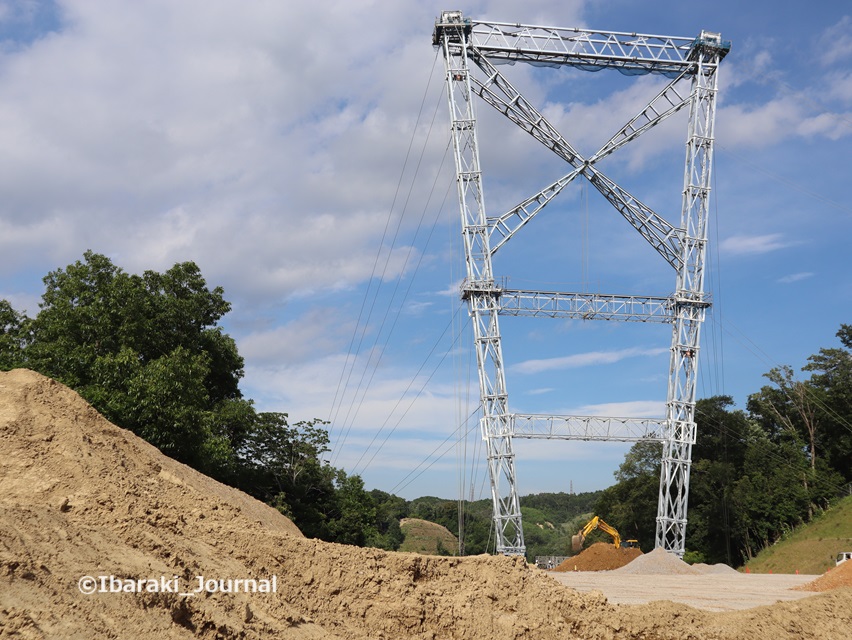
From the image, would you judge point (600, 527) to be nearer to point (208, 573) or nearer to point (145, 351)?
point (145, 351)

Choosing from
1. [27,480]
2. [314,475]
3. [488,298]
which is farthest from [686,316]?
[27,480]

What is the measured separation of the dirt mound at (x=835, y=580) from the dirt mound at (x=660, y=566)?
11.0 metres

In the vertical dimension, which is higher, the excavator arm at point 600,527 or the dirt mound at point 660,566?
the excavator arm at point 600,527

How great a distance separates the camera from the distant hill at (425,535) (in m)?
89.3

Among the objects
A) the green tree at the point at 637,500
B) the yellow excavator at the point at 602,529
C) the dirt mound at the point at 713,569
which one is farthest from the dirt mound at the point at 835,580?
the green tree at the point at 637,500

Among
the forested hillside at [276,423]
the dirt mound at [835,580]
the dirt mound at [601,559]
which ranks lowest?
the dirt mound at [601,559]

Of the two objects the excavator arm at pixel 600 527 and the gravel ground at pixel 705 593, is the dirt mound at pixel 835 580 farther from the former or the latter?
the excavator arm at pixel 600 527

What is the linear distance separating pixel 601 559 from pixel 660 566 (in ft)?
27.3

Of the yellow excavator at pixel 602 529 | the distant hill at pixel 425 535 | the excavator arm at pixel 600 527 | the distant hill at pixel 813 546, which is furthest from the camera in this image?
the distant hill at pixel 425 535

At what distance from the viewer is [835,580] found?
2242 cm

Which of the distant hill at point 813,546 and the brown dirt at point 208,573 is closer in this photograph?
the brown dirt at point 208,573

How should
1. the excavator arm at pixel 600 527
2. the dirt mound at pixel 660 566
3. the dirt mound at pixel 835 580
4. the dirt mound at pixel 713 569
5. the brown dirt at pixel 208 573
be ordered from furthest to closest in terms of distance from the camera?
1. the excavator arm at pixel 600 527
2. the dirt mound at pixel 713 569
3. the dirt mound at pixel 660 566
4. the dirt mound at pixel 835 580
5. the brown dirt at pixel 208 573

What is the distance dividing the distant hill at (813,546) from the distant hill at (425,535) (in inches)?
1835

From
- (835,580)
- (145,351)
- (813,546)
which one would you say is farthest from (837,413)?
(145,351)
